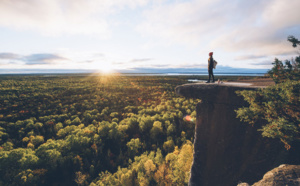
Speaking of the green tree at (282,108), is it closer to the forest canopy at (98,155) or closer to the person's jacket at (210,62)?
the person's jacket at (210,62)

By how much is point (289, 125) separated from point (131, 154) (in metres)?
16.4

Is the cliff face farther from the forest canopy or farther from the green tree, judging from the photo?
the forest canopy

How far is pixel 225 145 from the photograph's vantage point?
860cm

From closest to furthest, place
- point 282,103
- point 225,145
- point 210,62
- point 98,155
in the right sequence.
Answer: point 282,103, point 225,145, point 210,62, point 98,155

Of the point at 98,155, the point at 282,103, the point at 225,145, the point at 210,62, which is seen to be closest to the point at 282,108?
the point at 282,103

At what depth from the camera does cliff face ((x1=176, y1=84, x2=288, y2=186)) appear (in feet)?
25.5

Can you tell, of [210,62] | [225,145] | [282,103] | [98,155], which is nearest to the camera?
[282,103]

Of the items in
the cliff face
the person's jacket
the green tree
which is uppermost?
the person's jacket

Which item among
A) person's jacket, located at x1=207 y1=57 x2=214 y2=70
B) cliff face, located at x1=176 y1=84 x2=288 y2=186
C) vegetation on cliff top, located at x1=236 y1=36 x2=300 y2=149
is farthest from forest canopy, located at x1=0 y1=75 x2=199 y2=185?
person's jacket, located at x1=207 y1=57 x2=214 y2=70

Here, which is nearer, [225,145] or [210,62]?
[225,145]

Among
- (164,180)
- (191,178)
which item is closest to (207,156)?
(191,178)

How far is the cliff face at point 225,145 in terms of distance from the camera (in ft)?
25.5

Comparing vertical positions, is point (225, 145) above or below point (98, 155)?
above

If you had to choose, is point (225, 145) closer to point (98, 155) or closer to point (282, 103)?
point (282, 103)
